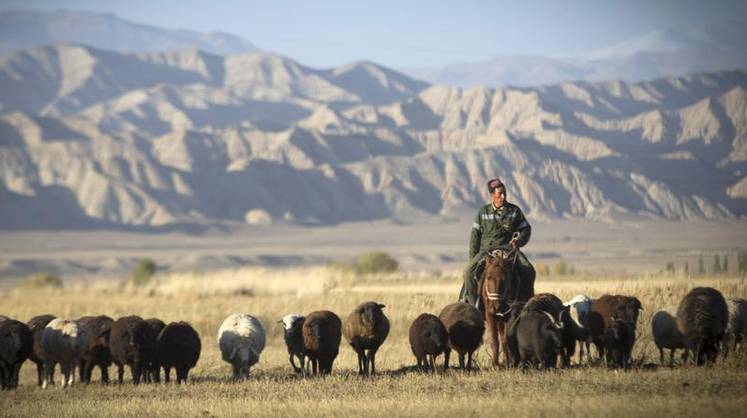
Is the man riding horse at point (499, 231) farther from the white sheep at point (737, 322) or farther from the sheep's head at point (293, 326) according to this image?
the sheep's head at point (293, 326)

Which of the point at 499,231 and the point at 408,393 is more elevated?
the point at 499,231

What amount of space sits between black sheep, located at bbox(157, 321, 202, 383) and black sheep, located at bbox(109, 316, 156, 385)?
218mm

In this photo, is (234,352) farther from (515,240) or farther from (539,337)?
(539,337)

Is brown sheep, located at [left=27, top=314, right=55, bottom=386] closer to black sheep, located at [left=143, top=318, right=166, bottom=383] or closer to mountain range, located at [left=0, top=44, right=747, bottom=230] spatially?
black sheep, located at [left=143, top=318, right=166, bottom=383]

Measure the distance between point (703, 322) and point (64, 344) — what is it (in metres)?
11.1

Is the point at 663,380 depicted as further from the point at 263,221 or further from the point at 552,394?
the point at 263,221

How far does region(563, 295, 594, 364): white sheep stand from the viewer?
19.6 meters

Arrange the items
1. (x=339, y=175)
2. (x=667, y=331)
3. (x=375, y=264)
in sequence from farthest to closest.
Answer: (x=339, y=175)
(x=375, y=264)
(x=667, y=331)

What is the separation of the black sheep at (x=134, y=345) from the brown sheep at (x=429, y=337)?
4.78 m

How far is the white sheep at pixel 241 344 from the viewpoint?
71.3 feet

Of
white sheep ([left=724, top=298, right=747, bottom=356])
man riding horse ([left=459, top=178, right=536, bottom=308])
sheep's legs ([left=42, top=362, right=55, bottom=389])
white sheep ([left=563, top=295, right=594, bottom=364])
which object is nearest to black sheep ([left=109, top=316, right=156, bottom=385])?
sheep's legs ([left=42, top=362, right=55, bottom=389])

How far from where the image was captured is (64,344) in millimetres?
21250

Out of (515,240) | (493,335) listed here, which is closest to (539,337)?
(493,335)

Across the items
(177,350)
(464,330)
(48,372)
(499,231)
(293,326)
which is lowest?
(48,372)
